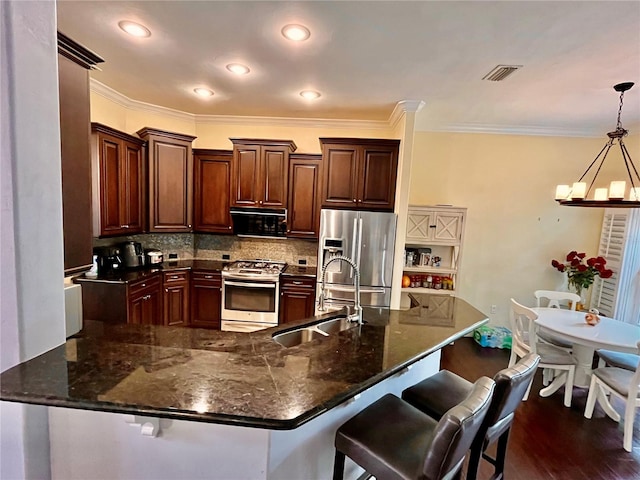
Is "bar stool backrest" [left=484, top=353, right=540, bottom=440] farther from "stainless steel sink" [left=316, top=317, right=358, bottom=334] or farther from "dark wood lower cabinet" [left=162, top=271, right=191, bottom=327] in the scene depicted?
"dark wood lower cabinet" [left=162, top=271, right=191, bottom=327]

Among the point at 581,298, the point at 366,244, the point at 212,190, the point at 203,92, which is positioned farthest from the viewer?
the point at 581,298

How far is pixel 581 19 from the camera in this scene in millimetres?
1910

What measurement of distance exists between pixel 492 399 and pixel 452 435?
20.2 inches

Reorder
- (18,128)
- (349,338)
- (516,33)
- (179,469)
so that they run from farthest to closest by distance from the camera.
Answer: (516,33) → (349,338) → (179,469) → (18,128)

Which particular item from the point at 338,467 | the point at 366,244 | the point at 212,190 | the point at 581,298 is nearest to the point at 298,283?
the point at 366,244

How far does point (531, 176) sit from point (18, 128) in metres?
5.19

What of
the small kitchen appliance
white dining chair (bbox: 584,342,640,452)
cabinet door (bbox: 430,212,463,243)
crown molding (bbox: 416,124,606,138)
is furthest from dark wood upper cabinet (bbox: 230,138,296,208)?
white dining chair (bbox: 584,342,640,452)

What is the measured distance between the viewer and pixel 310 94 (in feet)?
10.9

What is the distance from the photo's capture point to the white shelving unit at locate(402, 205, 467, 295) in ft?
13.4

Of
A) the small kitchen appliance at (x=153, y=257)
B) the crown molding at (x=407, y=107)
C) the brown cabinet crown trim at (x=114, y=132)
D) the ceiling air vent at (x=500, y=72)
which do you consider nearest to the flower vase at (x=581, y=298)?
the ceiling air vent at (x=500, y=72)

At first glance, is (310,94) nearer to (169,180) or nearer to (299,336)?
(169,180)

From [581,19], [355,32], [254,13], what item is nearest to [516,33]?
[581,19]

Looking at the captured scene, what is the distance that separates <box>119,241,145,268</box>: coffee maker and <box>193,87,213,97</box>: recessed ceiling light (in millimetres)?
1953

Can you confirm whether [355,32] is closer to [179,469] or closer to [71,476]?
[179,469]
